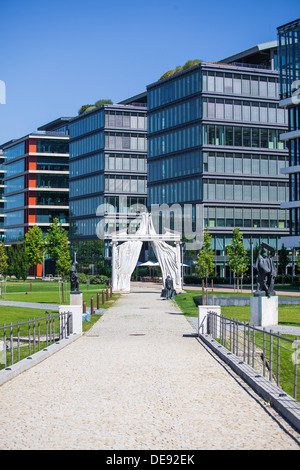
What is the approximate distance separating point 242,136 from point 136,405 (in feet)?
280

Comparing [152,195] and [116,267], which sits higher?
[152,195]

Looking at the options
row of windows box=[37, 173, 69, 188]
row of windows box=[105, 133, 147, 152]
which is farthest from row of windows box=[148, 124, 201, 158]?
row of windows box=[37, 173, 69, 188]

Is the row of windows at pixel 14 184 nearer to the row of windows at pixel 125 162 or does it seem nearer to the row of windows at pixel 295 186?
the row of windows at pixel 125 162

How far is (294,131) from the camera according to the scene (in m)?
77.5

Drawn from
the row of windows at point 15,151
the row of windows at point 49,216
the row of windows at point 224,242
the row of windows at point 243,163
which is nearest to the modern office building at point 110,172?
the row of windows at point 49,216

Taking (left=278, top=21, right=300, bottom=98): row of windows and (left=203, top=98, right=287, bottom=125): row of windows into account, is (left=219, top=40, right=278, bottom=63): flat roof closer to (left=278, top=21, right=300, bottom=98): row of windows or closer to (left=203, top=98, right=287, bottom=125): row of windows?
(left=203, top=98, right=287, bottom=125): row of windows

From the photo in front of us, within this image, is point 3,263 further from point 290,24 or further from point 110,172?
point 290,24

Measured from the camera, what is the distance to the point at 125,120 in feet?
372

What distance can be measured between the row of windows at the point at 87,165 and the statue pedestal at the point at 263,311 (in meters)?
86.5

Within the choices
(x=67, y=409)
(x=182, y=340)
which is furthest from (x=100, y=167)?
(x=67, y=409)

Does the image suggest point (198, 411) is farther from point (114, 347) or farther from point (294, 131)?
point (294, 131)

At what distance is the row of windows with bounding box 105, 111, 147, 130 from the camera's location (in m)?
112
